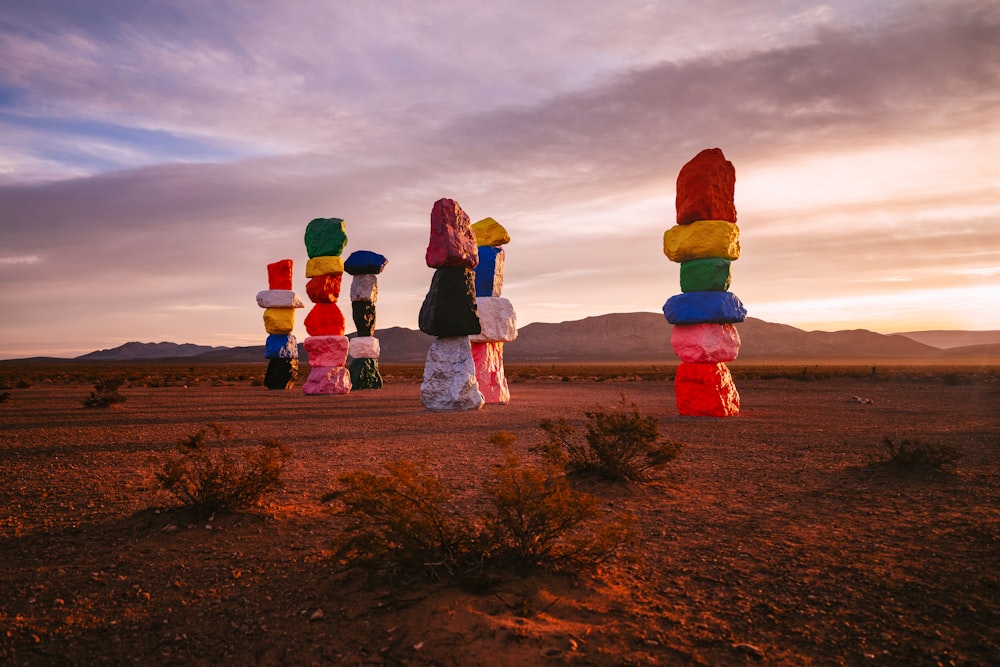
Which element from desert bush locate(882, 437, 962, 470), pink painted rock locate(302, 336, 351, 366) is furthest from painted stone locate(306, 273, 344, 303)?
desert bush locate(882, 437, 962, 470)

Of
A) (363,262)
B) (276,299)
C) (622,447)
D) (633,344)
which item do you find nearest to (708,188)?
(622,447)

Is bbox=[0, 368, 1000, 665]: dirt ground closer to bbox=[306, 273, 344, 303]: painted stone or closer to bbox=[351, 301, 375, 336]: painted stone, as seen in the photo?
bbox=[306, 273, 344, 303]: painted stone

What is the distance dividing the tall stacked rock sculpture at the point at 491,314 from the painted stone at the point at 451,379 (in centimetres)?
137

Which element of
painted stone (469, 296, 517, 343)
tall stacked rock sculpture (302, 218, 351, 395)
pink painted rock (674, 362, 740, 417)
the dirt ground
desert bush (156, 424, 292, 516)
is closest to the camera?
the dirt ground

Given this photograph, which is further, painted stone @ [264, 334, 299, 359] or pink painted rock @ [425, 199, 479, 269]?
painted stone @ [264, 334, 299, 359]

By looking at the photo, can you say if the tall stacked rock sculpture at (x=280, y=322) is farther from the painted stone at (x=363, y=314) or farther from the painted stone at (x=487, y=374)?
the painted stone at (x=487, y=374)

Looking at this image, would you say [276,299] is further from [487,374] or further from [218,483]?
[218,483]

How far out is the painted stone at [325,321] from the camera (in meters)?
24.0

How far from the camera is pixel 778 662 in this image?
325 centimetres

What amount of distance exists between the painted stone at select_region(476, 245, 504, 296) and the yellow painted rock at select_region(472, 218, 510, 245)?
258 millimetres

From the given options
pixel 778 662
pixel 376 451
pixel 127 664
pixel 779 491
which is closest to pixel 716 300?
pixel 779 491

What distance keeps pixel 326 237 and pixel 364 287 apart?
2526 millimetres

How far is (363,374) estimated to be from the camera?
26.1 metres

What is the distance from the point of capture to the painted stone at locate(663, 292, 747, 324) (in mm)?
14109
